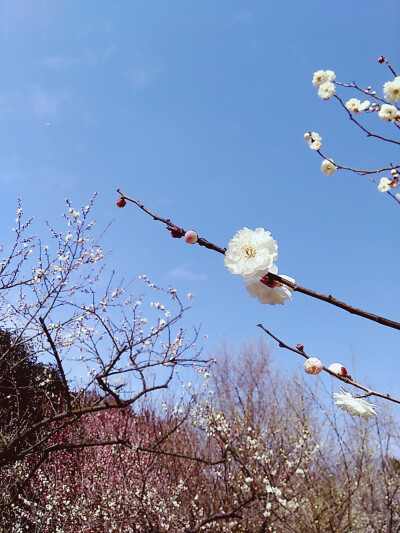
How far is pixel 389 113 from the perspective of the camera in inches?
96.0

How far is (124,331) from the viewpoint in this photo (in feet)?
16.3

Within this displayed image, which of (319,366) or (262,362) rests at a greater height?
(262,362)

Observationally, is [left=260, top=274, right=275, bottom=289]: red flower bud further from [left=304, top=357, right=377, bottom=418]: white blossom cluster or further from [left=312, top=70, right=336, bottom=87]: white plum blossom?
[left=312, top=70, right=336, bottom=87]: white plum blossom

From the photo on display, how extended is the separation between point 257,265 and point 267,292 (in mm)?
73

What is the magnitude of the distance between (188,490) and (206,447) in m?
1.11

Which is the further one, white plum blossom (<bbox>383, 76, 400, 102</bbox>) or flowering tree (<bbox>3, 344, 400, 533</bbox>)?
flowering tree (<bbox>3, 344, 400, 533</bbox>)

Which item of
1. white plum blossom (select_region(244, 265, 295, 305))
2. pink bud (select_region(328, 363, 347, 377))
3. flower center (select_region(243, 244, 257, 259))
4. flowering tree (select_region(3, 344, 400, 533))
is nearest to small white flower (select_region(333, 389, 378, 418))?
pink bud (select_region(328, 363, 347, 377))

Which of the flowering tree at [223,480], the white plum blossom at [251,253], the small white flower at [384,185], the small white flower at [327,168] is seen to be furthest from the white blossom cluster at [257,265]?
the flowering tree at [223,480]

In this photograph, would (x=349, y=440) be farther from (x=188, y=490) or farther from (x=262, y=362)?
(x=262, y=362)

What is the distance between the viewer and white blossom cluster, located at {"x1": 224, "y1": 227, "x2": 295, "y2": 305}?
0.93m

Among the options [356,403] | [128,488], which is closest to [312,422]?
[128,488]

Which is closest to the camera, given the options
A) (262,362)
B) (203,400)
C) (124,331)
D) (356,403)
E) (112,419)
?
(356,403)

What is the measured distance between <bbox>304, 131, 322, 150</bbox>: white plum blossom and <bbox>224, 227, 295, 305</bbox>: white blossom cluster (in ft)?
6.73

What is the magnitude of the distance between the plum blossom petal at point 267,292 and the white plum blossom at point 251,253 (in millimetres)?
24
